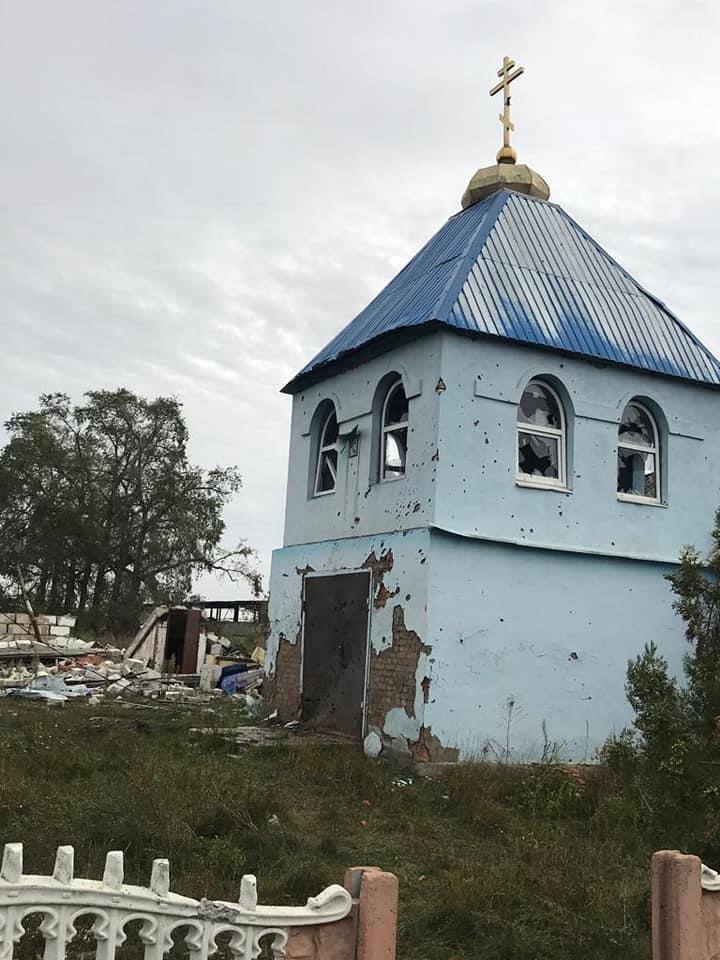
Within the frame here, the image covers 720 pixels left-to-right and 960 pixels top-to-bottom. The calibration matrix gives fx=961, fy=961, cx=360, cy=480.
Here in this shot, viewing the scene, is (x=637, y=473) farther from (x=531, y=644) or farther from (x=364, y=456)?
(x=364, y=456)

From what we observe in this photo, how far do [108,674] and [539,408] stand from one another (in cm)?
1234

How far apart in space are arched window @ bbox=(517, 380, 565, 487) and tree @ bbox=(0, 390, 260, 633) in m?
29.3

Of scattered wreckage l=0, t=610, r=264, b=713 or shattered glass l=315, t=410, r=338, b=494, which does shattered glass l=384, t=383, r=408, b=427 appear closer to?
shattered glass l=315, t=410, r=338, b=494

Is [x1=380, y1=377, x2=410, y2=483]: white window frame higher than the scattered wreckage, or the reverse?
[x1=380, y1=377, x2=410, y2=483]: white window frame

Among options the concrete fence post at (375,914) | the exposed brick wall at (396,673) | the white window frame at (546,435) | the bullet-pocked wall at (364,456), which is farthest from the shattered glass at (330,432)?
the concrete fence post at (375,914)

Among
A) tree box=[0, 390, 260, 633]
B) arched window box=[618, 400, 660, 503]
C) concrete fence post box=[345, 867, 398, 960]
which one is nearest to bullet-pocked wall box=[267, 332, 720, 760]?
arched window box=[618, 400, 660, 503]

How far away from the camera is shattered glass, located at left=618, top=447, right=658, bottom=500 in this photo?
40.4 feet

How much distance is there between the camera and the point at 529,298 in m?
12.1

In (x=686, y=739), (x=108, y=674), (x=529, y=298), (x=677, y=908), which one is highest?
(x=529, y=298)

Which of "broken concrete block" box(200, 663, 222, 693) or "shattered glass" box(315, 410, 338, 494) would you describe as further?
"broken concrete block" box(200, 663, 222, 693)

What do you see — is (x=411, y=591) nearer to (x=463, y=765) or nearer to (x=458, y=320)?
(x=463, y=765)

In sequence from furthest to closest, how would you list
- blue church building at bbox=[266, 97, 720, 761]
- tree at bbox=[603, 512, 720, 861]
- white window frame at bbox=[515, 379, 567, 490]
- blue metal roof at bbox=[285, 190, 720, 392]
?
blue metal roof at bbox=[285, 190, 720, 392] → white window frame at bbox=[515, 379, 567, 490] → blue church building at bbox=[266, 97, 720, 761] → tree at bbox=[603, 512, 720, 861]

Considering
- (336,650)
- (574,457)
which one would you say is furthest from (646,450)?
(336,650)

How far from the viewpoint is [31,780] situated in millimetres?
8609
